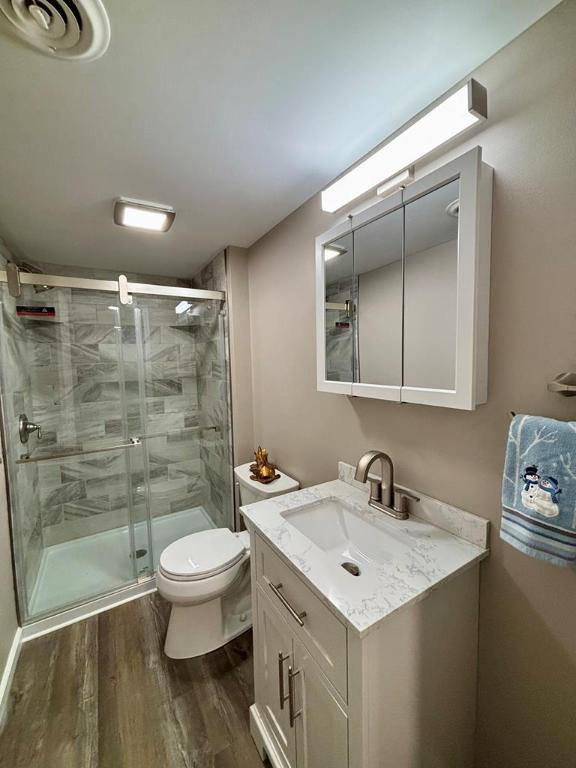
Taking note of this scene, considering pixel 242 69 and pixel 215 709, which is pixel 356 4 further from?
pixel 215 709

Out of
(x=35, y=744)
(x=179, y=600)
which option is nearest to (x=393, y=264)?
(x=179, y=600)

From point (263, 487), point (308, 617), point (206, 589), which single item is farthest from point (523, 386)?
point (206, 589)

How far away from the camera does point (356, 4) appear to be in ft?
2.37

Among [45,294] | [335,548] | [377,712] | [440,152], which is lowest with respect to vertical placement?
[377,712]

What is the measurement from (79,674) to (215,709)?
0.72 metres

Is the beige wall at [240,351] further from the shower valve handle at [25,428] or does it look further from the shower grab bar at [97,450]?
the shower valve handle at [25,428]

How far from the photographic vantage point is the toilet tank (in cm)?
177

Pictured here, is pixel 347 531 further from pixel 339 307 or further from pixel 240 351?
pixel 240 351

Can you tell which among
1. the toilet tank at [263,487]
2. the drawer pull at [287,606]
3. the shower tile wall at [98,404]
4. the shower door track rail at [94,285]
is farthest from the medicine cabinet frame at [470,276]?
the shower tile wall at [98,404]

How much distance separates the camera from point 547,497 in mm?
692

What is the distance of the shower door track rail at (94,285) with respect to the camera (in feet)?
5.63

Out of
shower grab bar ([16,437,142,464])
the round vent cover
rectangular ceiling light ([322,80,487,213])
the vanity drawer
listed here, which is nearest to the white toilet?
the vanity drawer

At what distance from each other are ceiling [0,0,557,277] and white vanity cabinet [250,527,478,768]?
146cm

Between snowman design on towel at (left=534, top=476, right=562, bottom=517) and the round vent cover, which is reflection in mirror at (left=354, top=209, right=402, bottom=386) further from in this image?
the round vent cover
